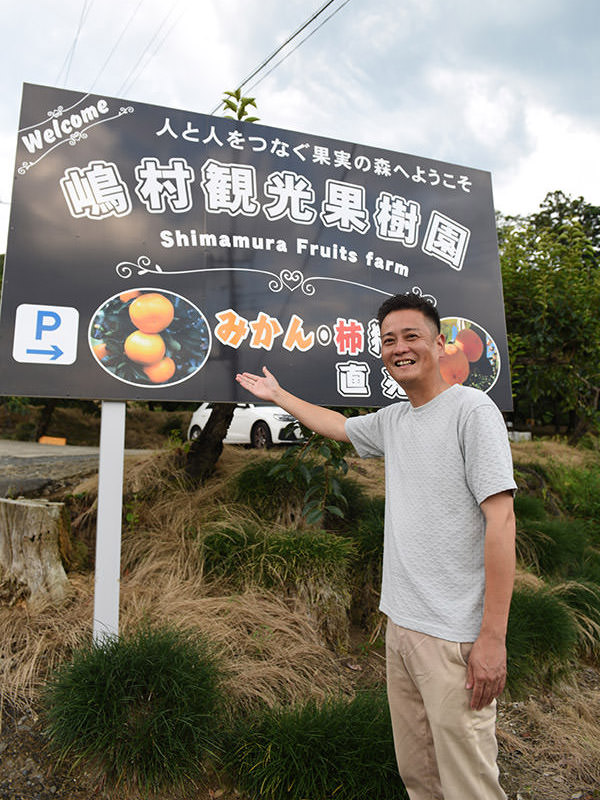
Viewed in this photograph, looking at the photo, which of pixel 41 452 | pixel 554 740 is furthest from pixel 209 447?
pixel 41 452

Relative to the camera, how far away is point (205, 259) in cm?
304

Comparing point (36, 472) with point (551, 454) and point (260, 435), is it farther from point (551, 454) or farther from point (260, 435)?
point (551, 454)

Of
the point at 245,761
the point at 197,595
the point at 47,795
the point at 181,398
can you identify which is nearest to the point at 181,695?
the point at 245,761

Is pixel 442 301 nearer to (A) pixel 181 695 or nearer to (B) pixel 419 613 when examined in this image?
(B) pixel 419 613

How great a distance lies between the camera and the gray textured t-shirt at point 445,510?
1.65 metres

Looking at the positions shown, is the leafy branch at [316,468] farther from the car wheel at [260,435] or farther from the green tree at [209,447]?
the car wheel at [260,435]

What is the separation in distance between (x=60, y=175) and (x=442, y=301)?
7.46 feet

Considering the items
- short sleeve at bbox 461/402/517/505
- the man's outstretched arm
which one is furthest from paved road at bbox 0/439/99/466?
short sleeve at bbox 461/402/517/505

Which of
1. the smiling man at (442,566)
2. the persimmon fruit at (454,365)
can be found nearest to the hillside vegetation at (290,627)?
the smiling man at (442,566)

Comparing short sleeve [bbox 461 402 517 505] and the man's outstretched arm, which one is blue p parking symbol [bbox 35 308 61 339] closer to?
the man's outstretched arm

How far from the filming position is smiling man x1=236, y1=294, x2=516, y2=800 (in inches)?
63.1

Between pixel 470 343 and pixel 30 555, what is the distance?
292 centimetres

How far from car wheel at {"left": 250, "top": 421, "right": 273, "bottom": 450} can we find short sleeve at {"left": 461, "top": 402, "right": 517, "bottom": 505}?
768 centimetres

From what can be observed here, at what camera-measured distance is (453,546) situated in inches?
67.0
